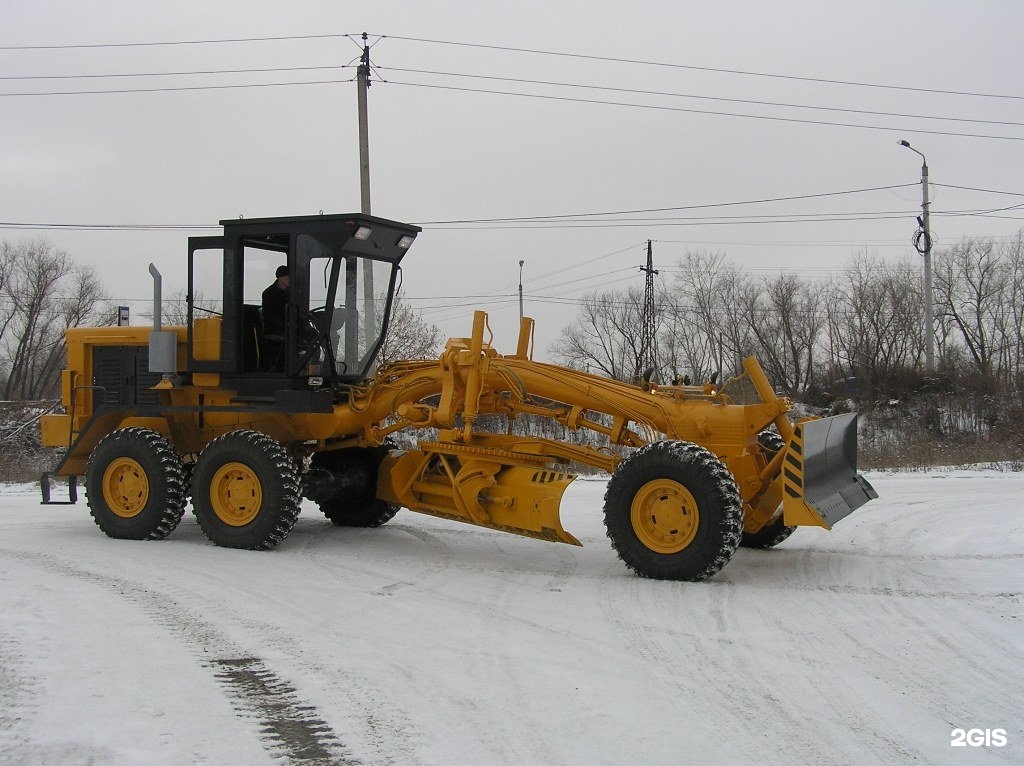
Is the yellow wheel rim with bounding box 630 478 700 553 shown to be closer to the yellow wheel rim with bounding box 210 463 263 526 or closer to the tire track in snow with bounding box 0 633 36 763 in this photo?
the yellow wheel rim with bounding box 210 463 263 526

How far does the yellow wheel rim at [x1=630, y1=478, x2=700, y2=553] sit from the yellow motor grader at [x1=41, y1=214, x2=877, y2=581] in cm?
1

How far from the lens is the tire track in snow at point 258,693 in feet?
13.2

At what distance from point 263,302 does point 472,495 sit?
299 cm

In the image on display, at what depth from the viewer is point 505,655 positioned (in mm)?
5426

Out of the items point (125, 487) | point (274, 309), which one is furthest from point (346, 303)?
point (125, 487)

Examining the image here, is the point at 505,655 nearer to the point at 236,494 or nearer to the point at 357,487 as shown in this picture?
the point at 236,494

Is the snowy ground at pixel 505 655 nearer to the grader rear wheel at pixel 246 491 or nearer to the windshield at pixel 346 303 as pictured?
the grader rear wheel at pixel 246 491

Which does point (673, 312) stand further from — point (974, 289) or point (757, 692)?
point (757, 692)

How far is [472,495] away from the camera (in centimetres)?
845

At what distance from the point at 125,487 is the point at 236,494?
135 cm

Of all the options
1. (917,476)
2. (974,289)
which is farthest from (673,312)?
(917,476)

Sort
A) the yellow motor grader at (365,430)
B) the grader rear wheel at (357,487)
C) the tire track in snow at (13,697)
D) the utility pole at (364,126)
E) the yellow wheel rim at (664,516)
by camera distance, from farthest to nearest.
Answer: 1. the utility pole at (364,126)
2. the grader rear wheel at (357,487)
3. the yellow motor grader at (365,430)
4. the yellow wheel rim at (664,516)
5. the tire track in snow at (13,697)

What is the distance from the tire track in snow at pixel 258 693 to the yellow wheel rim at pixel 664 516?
3.28 metres

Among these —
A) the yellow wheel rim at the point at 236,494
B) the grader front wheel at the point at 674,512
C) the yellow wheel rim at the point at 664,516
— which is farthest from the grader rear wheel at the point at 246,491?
the yellow wheel rim at the point at 664,516
